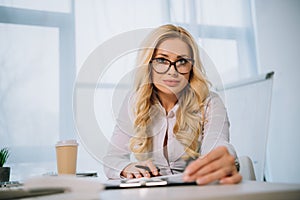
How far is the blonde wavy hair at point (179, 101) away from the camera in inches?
30.5

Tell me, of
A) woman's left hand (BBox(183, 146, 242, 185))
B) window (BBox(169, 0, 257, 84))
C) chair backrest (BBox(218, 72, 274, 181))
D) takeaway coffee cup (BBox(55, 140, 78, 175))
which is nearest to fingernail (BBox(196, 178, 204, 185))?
woman's left hand (BBox(183, 146, 242, 185))

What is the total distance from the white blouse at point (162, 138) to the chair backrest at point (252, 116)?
67cm

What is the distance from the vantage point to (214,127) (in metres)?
0.82

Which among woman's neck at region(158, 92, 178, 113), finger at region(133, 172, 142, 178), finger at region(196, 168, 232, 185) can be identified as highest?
woman's neck at region(158, 92, 178, 113)

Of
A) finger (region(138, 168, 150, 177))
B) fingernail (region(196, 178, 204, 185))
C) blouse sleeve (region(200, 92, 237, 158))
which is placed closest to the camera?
fingernail (region(196, 178, 204, 185))

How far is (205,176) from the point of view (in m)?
0.44

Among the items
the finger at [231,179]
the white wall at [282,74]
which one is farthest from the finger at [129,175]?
the white wall at [282,74]

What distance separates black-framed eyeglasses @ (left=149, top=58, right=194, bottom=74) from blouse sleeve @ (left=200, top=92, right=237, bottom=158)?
160 millimetres

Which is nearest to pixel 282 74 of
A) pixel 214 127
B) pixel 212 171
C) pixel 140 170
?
pixel 214 127

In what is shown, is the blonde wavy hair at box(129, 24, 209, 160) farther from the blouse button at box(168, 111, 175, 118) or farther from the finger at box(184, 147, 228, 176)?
the finger at box(184, 147, 228, 176)

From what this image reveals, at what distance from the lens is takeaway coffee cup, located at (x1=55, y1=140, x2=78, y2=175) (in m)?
0.89

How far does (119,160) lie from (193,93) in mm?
263

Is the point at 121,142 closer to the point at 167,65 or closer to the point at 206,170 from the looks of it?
the point at 167,65

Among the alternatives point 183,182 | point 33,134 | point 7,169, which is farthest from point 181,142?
point 33,134
